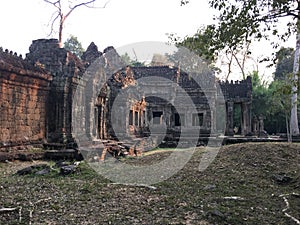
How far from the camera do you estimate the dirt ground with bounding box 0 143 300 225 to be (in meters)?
4.26

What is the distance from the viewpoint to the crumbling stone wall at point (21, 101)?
920 centimetres

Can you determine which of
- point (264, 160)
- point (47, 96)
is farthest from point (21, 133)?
point (264, 160)

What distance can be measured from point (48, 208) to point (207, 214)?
2.37 metres

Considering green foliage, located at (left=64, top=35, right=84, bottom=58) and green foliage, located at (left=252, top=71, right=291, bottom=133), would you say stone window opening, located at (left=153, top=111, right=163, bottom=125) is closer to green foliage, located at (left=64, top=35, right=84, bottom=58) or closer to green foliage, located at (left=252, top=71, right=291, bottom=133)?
green foliage, located at (left=252, top=71, right=291, bottom=133)

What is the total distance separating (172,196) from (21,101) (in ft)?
22.6

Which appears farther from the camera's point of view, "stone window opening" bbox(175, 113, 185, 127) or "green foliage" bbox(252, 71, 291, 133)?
"green foliage" bbox(252, 71, 291, 133)

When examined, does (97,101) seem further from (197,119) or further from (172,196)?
(197,119)

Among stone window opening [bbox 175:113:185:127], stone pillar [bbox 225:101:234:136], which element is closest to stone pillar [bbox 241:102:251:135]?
stone pillar [bbox 225:101:234:136]

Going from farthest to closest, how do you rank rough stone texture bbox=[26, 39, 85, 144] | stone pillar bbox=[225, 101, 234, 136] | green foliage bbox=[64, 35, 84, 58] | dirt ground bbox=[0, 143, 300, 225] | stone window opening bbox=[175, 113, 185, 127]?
1. green foliage bbox=[64, 35, 84, 58]
2. stone pillar bbox=[225, 101, 234, 136]
3. stone window opening bbox=[175, 113, 185, 127]
4. rough stone texture bbox=[26, 39, 85, 144]
5. dirt ground bbox=[0, 143, 300, 225]

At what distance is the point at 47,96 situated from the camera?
37.5 feet

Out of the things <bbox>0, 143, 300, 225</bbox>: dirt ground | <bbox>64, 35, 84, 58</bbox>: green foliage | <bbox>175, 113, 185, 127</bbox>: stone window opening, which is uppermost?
<bbox>64, 35, 84, 58</bbox>: green foliage

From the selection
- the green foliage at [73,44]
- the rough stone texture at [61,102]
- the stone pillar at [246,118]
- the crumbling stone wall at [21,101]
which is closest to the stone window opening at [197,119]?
the stone pillar at [246,118]

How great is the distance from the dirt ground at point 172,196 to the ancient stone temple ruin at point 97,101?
2.66m

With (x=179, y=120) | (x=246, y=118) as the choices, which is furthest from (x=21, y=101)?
(x=246, y=118)
